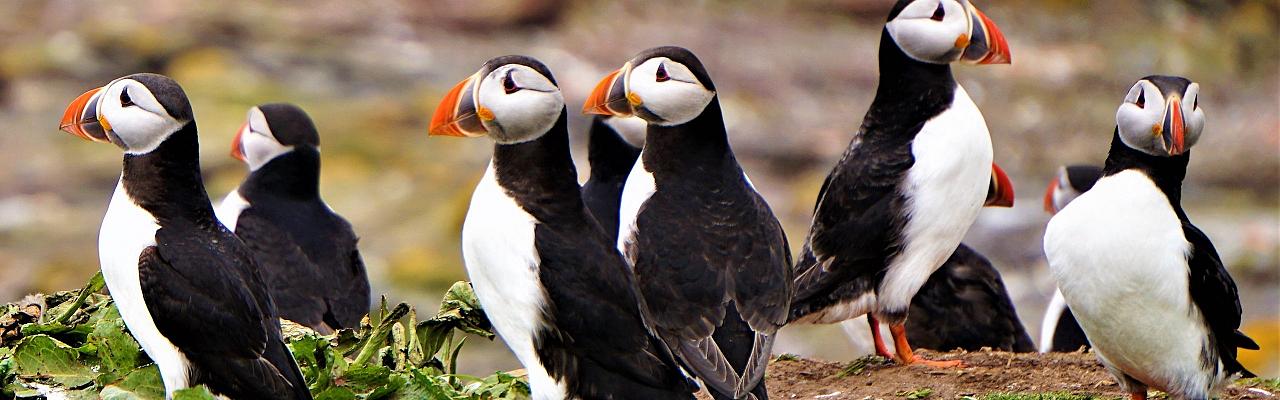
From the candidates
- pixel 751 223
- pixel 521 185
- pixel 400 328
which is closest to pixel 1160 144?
pixel 751 223

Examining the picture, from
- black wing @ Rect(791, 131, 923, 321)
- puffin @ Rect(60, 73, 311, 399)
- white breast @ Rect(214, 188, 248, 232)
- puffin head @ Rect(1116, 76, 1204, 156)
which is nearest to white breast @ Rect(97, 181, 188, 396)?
puffin @ Rect(60, 73, 311, 399)

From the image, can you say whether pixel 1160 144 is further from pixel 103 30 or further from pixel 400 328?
pixel 103 30

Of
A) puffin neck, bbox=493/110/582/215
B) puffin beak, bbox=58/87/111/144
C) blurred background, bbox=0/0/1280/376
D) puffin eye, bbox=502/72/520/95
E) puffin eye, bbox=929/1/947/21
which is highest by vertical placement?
blurred background, bbox=0/0/1280/376

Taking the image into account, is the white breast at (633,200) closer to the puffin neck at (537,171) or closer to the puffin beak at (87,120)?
the puffin neck at (537,171)

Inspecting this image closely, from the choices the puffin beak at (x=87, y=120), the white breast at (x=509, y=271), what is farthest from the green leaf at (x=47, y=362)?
the white breast at (x=509, y=271)

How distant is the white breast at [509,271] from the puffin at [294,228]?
2.21 m

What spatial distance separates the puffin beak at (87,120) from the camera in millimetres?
5207

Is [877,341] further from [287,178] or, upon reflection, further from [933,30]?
[287,178]

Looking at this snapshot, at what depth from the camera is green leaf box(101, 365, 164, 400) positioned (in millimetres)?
5203

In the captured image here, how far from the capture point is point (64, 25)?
2239 centimetres

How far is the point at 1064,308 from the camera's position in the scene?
806 centimetres

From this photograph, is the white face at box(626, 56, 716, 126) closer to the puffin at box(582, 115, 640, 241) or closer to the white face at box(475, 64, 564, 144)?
the white face at box(475, 64, 564, 144)

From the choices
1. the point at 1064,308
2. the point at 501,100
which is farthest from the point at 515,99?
the point at 1064,308

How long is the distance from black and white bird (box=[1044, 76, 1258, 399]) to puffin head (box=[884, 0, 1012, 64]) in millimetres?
1064
